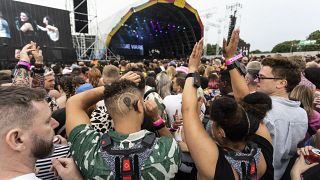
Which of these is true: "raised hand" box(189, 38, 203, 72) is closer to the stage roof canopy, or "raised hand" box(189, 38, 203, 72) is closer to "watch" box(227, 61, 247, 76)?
"watch" box(227, 61, 247, 76)

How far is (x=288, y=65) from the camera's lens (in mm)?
2668

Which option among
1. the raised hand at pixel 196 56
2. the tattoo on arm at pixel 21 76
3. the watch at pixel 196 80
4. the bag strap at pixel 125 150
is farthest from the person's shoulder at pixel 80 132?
the tattoo on arm at pixel 21 76

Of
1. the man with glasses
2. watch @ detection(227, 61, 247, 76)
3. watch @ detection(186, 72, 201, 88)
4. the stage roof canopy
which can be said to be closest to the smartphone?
the man with glasses

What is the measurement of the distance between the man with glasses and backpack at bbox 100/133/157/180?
3.87ft

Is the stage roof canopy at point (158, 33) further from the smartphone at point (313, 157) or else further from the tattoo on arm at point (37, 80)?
the smartphone at point (313, 157)

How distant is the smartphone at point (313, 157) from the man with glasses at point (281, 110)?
1.22ft

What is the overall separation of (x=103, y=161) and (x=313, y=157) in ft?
4.56

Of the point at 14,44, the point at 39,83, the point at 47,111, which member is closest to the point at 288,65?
the point at 47,111

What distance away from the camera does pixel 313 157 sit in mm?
1812

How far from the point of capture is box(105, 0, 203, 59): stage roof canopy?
2976cm

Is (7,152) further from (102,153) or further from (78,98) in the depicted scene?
(78,98)

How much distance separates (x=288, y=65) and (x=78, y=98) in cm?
203

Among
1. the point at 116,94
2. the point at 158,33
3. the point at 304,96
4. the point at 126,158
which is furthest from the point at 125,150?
the point at 158,33

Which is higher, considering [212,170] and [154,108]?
[154,108]
